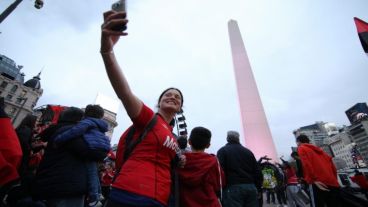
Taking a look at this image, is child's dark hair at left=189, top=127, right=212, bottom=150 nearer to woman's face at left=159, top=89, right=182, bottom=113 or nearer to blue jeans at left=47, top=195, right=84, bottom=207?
woman's face at left=159, top=89, right=182, bottom=113

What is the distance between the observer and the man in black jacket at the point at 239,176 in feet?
10.5

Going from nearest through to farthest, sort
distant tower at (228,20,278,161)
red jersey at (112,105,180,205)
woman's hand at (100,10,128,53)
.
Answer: woman's hand at (100,10,128,53) → red jersey at (112,105,180,205) → distant tower at (228,20,278,161)

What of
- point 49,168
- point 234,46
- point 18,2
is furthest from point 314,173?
point 234,46

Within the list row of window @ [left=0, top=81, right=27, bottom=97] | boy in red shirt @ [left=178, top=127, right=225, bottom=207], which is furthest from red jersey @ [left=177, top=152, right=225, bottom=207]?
row of window @ [left=0, top=81, right=27, bottom=97]

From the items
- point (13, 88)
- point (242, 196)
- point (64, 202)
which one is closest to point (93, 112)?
point (64, 202)

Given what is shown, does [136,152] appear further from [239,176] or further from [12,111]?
[12,111]

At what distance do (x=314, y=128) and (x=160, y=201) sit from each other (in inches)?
6396

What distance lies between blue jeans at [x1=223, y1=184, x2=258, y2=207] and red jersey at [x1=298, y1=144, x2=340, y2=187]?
116cm

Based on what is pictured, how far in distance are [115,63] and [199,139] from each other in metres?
1.40

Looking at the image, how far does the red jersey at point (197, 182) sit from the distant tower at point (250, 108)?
18.7 metres

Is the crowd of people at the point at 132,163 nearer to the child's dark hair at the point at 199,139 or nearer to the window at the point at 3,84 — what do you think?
the child's dark hair at the point at 199,139

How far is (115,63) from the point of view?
4.15ft

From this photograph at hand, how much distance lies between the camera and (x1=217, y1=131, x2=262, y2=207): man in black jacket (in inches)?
126

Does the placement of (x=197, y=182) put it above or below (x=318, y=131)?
below
